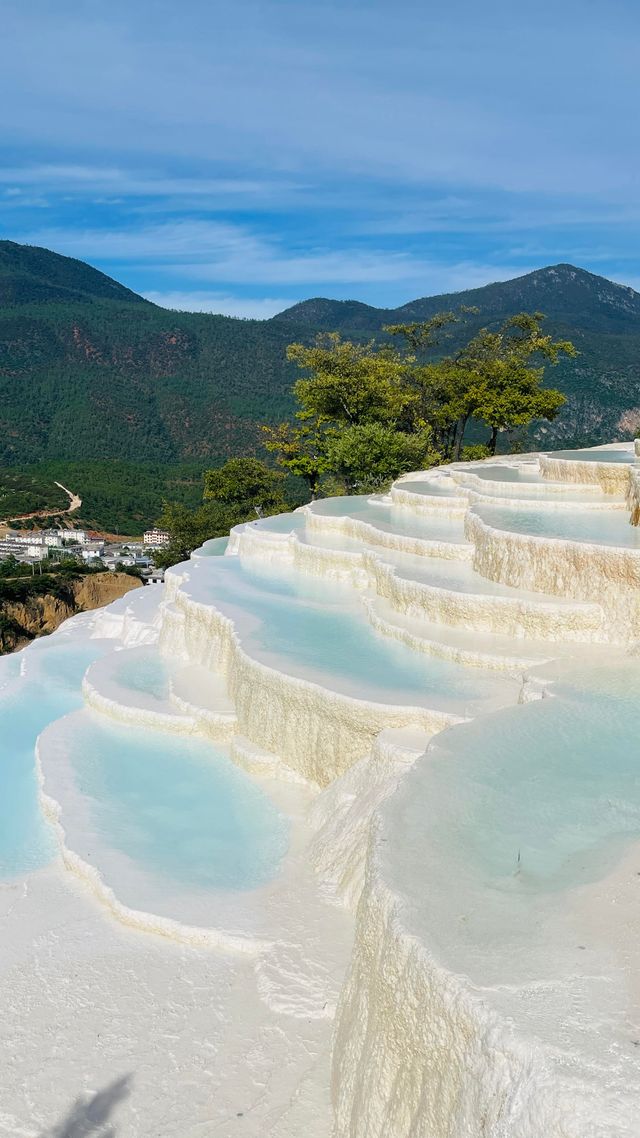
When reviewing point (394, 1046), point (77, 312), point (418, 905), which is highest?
point (77, 312)

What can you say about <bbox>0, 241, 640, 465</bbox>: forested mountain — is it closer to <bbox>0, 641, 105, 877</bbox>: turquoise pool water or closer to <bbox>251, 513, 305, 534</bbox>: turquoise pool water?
<bbox>251, 513, 305, 534</bbox>: turquoise pool water

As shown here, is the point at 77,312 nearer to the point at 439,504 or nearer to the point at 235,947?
the point at 439,504

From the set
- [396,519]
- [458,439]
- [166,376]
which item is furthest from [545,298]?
[396,519]

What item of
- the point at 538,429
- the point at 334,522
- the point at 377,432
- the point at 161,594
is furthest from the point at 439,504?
→ the point at 538,429

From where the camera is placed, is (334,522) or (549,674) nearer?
(549,674)

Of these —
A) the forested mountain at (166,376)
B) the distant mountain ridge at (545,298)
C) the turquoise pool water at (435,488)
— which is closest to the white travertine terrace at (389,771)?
the turquoise pool water at (435,488)

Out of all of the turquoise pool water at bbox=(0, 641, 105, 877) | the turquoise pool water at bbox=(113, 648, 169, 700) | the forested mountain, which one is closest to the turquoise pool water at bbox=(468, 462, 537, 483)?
the turquoise pool water at bbox=(113, 648, 169, 700)

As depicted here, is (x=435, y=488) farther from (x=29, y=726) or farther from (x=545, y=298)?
(x=545, y=298)
